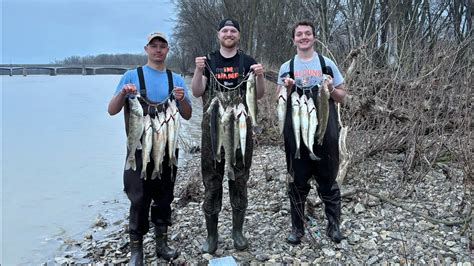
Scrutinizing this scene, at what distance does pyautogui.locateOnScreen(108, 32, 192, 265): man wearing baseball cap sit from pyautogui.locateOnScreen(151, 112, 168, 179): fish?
0.05 metres

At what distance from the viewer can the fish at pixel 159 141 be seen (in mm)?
4934

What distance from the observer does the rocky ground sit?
18.3 ft

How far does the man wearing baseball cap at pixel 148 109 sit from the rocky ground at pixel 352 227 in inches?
36.2

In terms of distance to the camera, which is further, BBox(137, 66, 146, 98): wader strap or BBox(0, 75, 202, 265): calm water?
BBox(0, 75, 202, 265): calm water

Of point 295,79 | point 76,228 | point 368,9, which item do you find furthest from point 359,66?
point 368,9

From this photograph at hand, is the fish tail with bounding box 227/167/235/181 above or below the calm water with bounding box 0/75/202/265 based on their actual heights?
above

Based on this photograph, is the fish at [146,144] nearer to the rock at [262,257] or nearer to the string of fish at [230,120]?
the string of fish at [230,120]

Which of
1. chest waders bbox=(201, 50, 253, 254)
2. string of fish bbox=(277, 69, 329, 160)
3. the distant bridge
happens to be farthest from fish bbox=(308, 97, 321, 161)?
the distant bridge

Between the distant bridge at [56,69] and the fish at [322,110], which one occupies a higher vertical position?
the distant bridge at [56,69]

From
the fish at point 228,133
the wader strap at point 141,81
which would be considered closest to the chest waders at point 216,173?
the fish at point 228,133

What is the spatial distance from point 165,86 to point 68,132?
1787 centimetres

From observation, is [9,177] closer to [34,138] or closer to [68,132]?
[34,138]

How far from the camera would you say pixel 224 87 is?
5152 mm

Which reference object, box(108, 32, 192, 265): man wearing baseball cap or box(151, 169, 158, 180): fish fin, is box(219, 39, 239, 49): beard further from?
box(151, 169, 158, 180): fish fin
